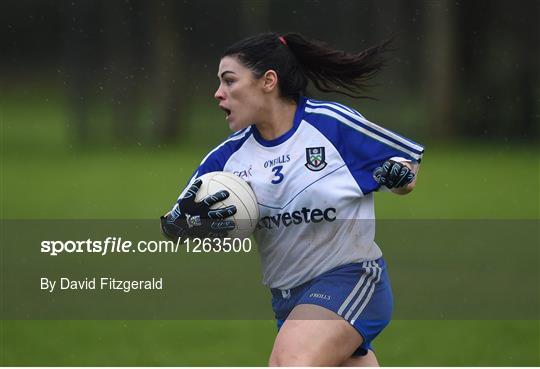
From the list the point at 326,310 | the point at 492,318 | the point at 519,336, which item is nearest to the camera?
the point at 326,310

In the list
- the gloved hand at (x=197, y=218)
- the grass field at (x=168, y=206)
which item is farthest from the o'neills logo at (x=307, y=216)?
the grass field at (x=168, y=206)

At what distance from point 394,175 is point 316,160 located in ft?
1.09

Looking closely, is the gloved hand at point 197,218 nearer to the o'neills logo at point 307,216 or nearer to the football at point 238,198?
the football at point 238,198

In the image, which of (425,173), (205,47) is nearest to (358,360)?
(425,173)

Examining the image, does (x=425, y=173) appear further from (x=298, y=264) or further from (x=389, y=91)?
(x=298, y=264)

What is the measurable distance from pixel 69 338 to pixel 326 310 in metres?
3.35

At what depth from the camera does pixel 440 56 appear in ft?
94.4

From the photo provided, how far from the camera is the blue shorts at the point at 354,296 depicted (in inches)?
184

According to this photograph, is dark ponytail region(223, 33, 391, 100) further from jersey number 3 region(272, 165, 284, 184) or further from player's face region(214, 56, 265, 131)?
jersey number 3 region(272, 165, 284, 184)

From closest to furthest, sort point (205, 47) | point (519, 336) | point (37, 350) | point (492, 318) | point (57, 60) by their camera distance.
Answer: point (37, 350), point (519, 336), point (492, 318), point (205, 47), point (57, 60)

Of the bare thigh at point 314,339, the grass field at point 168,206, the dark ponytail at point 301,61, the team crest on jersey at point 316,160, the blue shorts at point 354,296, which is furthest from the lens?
the grass field at point 168,206

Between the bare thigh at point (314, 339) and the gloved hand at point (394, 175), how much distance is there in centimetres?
58

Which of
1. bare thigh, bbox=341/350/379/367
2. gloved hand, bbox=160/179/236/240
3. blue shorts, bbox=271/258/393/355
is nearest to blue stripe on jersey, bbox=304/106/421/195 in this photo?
blue shorts, bbox=271/258/393/355

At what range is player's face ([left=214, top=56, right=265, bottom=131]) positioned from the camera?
15.9ft
